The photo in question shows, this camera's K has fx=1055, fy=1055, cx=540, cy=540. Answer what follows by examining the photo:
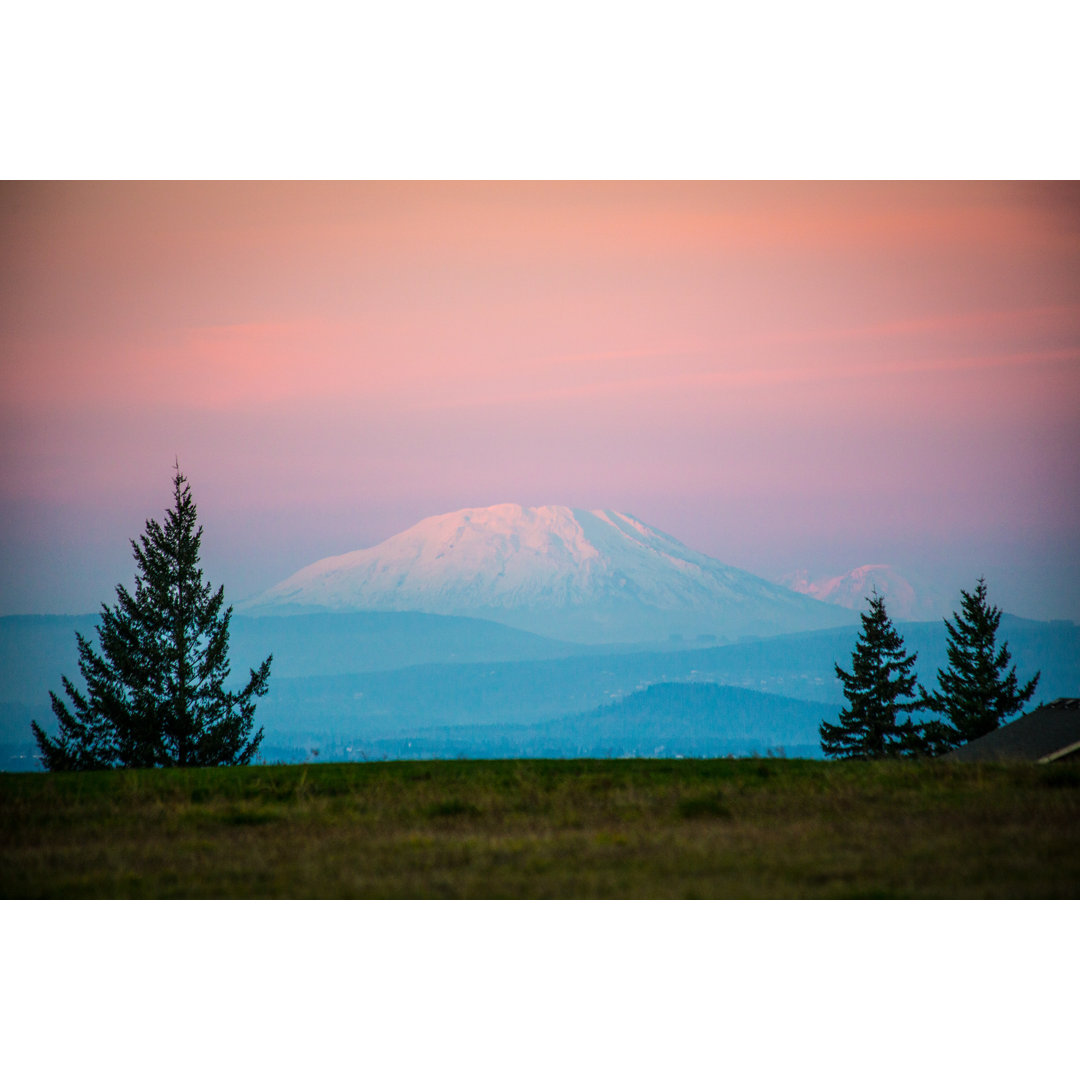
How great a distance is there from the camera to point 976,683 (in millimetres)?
42719

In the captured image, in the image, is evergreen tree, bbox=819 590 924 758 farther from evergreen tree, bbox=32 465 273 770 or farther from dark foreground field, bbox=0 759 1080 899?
dark foreground field, bbox=0 759 1080 899

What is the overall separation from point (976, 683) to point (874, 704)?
13.7 feet

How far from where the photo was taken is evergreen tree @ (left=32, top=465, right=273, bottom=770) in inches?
1219

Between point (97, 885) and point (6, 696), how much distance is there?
12081 centimetres

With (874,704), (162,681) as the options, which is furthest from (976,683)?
(162,681)

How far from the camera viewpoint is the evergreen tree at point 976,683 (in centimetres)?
4016

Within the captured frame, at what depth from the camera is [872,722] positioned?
42.3 m

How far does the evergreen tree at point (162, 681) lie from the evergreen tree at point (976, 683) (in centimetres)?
2582

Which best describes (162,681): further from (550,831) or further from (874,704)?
(874,704)

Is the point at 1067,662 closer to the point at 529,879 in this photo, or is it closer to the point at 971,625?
the point at 971,625

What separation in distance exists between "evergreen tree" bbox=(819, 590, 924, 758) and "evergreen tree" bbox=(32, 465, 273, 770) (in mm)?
23119

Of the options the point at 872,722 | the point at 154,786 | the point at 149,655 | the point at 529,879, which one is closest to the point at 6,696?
the point at 149,655

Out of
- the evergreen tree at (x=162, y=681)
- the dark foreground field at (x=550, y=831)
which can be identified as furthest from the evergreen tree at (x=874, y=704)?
the dark foreground field at (x=550, y=831)

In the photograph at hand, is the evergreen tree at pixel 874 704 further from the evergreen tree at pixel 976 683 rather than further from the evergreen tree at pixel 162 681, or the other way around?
the evergreen tree at pixel 162 681
